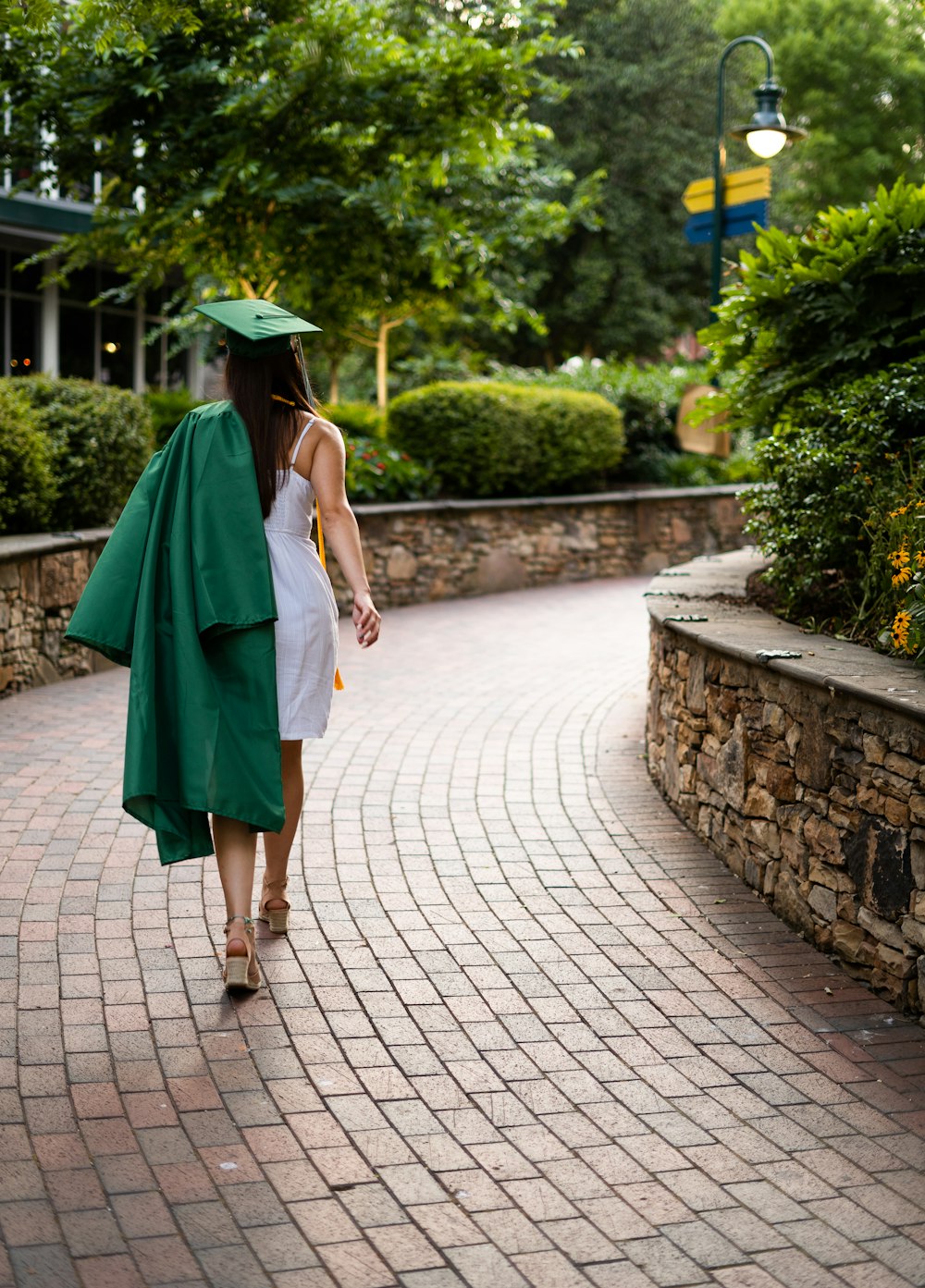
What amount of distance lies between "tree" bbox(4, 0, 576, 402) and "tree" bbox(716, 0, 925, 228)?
23163 millimetres

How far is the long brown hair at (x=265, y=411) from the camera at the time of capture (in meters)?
4.10

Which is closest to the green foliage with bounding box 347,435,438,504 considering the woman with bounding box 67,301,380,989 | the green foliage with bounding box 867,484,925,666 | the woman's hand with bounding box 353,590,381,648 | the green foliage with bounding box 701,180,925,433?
the green foliage with bounding box 701,180,925,433

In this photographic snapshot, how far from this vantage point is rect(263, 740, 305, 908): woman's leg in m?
4.39

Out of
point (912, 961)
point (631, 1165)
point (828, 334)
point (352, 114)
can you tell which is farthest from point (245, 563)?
point (352, 114)

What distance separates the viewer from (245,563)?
13.0 feet

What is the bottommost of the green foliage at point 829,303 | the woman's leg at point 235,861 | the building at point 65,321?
the woman's leg at point 235,861

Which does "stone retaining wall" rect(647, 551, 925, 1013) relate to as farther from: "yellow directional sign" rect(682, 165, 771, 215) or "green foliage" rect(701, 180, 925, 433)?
"yellow directional sign" rect(682, 165, 771, 215)

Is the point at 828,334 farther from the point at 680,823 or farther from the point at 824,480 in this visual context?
the point at 680,823

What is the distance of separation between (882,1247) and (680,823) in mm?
3214

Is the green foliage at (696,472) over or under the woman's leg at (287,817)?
over

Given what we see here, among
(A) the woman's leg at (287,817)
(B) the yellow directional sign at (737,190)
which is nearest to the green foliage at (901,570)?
(A) the woman's leg at (287,817)

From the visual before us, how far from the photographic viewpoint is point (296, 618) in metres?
4.11

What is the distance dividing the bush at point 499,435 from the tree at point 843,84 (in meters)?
20.9

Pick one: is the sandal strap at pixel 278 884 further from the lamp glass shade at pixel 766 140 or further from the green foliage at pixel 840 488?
the lamp glass shade at pixel 766 140
